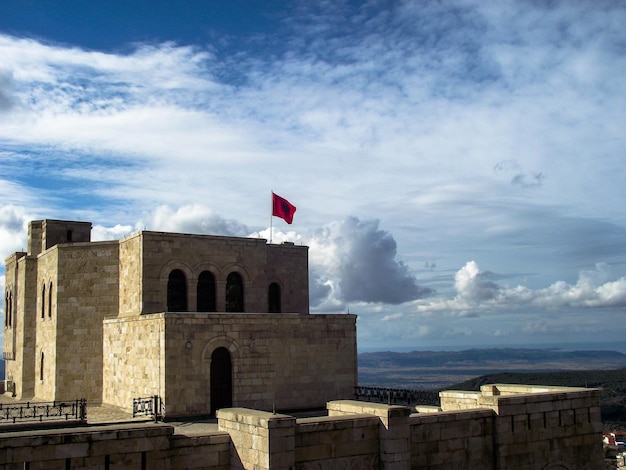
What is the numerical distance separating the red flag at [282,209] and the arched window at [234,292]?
11.5 feet

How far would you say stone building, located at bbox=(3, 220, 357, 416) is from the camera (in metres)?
24.6

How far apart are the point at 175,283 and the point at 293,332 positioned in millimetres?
5837

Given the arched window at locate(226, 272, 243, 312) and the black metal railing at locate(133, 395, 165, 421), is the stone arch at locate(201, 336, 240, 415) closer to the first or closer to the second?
the black metal railing at locate(133, 395, 165, 421)

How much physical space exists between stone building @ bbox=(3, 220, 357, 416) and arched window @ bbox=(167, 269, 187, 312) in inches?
1.7

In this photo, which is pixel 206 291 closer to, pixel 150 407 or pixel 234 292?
pixel 234 292

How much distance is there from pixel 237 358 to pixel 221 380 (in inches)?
38.4

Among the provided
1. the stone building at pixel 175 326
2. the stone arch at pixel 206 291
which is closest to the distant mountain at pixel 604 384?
the stone building at pixel 175 326

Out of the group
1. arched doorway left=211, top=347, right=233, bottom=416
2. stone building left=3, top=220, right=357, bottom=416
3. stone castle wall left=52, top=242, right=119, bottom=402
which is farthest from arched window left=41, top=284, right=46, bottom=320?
arched doorway left=211, top=347, right=233, bottom=416

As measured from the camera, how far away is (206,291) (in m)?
29.9

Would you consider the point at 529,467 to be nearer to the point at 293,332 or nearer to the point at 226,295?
the point at 293,332

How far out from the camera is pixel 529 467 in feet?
62.3

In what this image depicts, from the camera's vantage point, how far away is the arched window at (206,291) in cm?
2953

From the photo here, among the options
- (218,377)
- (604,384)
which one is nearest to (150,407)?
(218,377)

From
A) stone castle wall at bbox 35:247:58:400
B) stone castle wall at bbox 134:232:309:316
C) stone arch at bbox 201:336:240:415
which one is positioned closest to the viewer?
stone arch at bbox 201:336:240:415
